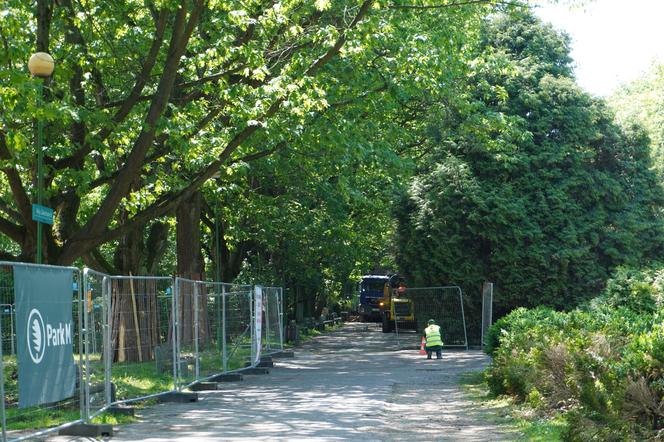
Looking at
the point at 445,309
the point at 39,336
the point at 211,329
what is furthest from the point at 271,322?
the point at 39,336

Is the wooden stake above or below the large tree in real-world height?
below

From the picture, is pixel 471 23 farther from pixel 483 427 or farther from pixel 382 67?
pixel 483 427

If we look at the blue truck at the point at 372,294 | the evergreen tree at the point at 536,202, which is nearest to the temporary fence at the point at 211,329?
the evergreen tree at the point at 536,202

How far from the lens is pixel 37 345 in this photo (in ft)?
32.9

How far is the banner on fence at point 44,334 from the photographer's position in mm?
9688

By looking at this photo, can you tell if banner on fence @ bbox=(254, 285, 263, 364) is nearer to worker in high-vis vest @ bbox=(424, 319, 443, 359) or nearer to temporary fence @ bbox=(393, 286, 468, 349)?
worker in high-vis vest @ bbox=(424, 319, 443, 359)

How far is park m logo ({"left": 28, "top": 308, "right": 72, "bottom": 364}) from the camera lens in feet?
32.4

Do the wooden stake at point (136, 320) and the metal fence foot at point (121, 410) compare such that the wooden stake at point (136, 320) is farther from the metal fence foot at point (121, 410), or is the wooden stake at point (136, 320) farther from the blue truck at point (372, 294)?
the blue truck at point (372, 294)

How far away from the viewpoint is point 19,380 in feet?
31.3

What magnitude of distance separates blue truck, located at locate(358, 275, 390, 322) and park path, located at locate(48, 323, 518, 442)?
118ft

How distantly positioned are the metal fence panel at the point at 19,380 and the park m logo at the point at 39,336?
0.07 ft

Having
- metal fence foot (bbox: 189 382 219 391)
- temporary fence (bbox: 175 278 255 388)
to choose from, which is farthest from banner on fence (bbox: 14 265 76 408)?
metal fence foot (bbox: 189 382 219 391)

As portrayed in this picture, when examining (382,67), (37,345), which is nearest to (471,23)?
(382,67)

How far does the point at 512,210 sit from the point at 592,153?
12.9ft
